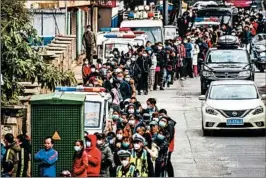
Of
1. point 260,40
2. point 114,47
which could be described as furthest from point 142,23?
point 260,40

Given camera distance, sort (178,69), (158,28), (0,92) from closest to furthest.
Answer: (0,92)
(178,69)
(158,28)

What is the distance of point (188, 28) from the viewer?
59.1 meters

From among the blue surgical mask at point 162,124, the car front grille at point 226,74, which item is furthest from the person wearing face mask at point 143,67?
the blue surgical mask at point 162,124

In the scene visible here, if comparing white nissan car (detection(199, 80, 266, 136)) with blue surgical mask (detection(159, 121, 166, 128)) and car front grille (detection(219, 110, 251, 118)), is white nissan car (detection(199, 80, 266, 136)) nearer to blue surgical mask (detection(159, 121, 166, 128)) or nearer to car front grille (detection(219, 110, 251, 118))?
car front grille (detection(219, 110, 251, 118))

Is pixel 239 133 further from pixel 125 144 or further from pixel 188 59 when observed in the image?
pixel 188 59

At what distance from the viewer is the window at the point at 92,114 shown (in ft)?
73.2

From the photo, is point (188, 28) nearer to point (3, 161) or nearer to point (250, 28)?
point (250, 28)

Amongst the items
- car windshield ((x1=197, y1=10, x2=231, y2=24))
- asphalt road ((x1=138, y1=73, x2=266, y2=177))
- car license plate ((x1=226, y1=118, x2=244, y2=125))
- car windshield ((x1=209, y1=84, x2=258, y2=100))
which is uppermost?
car windshield ((x1=197, y1=10, x2=231, y2=24))

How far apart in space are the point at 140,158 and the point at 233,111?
8220 millimetres

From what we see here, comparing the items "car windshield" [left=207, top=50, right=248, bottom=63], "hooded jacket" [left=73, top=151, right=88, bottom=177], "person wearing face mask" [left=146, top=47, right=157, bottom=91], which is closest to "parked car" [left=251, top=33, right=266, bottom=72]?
"person wearing face mask" [left=146, top=47, right=157, bottom=91]

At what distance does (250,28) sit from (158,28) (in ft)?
46.7

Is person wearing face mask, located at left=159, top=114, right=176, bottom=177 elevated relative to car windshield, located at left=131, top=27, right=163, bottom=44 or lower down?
lower down

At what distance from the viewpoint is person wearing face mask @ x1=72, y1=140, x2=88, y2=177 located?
62.2 feet

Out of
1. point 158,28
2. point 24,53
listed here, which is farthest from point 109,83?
point 158,28
